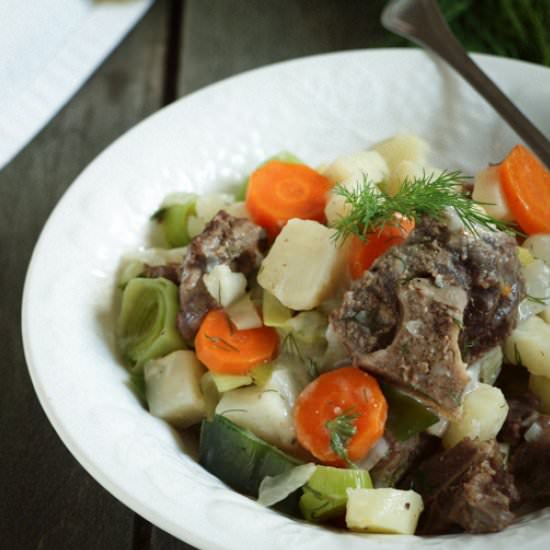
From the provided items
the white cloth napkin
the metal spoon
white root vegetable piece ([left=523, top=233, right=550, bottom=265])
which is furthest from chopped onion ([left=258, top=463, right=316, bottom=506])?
the white cloth napkin

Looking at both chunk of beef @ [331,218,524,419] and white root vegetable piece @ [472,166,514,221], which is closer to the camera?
chunk of beef @ [331,218,524,419]

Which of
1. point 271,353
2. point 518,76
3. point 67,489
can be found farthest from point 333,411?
point 518,76

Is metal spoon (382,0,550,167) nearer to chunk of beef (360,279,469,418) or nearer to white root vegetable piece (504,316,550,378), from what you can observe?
white root vegetable piece (504,316,550,378)

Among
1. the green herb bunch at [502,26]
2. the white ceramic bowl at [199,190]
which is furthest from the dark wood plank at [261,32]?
the white ceramic bowl at [199,190]

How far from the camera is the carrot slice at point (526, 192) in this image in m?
2.96

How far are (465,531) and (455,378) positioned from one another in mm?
419

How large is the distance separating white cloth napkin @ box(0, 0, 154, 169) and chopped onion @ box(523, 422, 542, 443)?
274 centimetres

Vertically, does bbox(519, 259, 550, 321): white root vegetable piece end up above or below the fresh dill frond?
above

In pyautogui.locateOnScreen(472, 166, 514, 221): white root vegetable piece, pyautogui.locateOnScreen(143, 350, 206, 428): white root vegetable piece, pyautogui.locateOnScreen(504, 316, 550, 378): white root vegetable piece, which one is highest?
pyautogui.locateOnScreen(472, 166, 514, 221): white root vegetable piece

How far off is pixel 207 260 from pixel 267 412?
0.57 m

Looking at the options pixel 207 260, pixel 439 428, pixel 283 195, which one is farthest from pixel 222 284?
pixel 439 428

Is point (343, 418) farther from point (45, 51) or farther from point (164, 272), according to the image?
point (45, 51)

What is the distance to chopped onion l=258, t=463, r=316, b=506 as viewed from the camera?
2377 mm

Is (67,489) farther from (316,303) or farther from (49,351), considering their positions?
(316,303)
